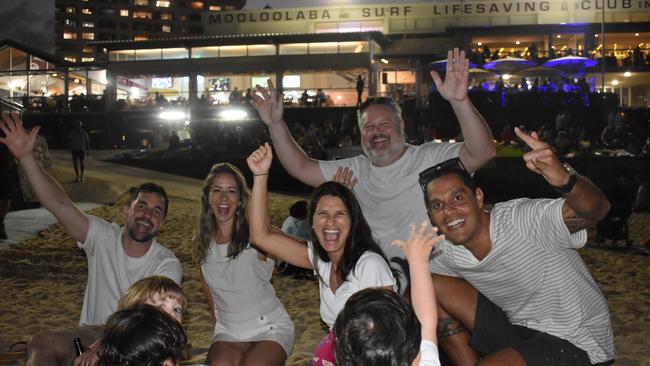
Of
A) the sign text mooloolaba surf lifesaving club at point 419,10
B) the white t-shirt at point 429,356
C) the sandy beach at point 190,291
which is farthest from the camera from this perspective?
the sign text mooloolaba surf lifesaving club at point 419,10

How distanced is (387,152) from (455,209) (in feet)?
3.40

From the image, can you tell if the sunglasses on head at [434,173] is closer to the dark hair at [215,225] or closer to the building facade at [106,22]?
the dark hair at [215,225]

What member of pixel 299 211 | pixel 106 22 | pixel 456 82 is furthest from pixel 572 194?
pixel 106 22

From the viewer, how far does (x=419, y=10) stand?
164 ft

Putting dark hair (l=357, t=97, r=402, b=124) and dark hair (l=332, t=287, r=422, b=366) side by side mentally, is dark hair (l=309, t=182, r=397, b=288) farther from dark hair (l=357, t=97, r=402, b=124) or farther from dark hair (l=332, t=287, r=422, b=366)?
dark hair (l=332, t=287, r=422, b=366)

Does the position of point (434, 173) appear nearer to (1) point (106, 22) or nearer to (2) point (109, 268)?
(2) point (109, 268)

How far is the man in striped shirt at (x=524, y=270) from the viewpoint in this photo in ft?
10.4

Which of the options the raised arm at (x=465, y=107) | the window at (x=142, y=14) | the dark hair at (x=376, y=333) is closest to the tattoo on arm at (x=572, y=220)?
the raised arm at (x=465, y=107)

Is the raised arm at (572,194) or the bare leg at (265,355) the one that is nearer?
the raised arm at (572,194)

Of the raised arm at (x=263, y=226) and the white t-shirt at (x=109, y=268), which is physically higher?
the raised arm at (x=263, y=226)

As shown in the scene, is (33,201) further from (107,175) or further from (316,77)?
(316,77)

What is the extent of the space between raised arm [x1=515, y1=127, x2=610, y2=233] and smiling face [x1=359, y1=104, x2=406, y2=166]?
1.32m

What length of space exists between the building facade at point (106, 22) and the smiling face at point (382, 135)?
13732 centimetres

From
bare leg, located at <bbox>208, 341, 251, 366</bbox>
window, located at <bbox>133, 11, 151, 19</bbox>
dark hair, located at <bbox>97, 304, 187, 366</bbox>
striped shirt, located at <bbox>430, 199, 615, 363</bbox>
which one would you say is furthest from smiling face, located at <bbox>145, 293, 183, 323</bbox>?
window, located at <bbox>133, 11, 151, 19</bbox>
